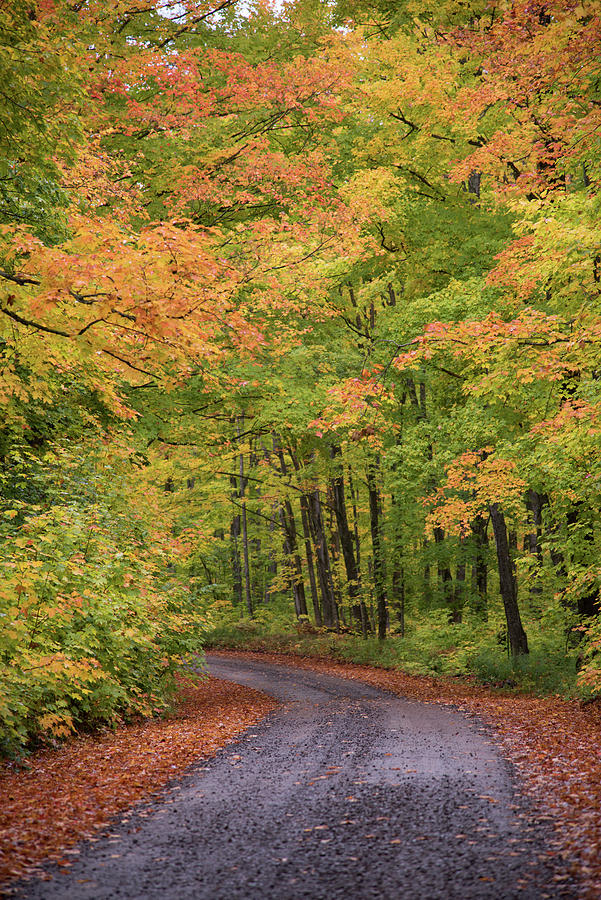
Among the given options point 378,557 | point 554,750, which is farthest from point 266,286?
point 378,557

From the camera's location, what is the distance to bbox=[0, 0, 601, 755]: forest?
23.1 ft

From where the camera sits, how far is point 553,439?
10.1 meters

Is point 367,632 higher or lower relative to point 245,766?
lower

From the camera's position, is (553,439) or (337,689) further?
(337,689)

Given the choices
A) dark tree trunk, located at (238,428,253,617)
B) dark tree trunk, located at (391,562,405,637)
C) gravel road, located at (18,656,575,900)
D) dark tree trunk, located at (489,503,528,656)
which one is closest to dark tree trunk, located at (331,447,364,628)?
dark tree trunk, located at (391,562,405,637)

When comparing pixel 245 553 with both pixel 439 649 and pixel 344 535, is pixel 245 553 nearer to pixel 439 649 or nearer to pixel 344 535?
pixel 344 535

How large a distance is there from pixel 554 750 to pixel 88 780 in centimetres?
520

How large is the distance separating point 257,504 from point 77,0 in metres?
20.2

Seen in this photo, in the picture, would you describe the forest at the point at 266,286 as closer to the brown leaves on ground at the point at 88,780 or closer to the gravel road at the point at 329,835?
the brown leaves on ground at the point at 88,780

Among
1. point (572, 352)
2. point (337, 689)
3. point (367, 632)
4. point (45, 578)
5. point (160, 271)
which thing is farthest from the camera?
point (367, 632)

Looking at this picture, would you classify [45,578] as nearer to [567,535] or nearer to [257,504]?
[567,535]

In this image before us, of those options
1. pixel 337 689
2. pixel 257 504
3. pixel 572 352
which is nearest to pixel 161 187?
pixel 572 352

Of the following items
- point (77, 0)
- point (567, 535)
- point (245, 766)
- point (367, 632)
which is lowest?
point (367, 632)

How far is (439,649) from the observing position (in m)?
19.1
